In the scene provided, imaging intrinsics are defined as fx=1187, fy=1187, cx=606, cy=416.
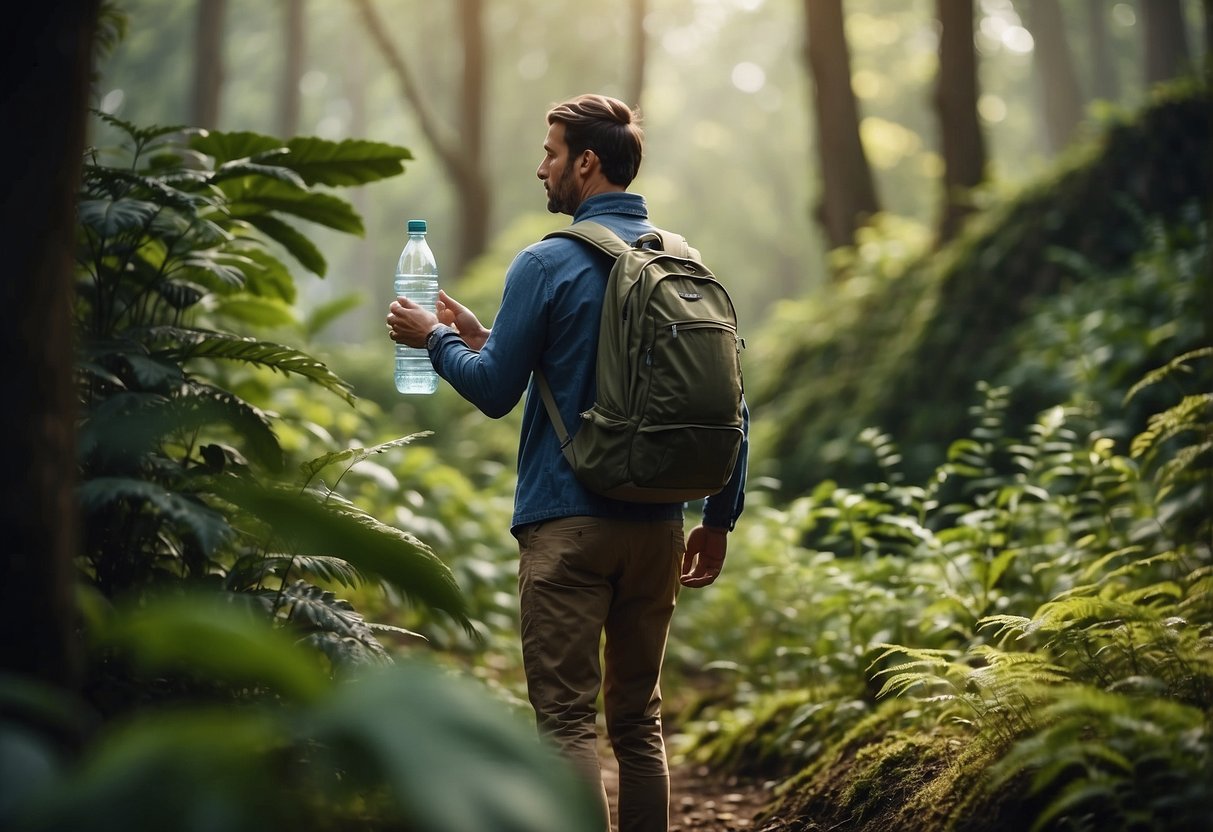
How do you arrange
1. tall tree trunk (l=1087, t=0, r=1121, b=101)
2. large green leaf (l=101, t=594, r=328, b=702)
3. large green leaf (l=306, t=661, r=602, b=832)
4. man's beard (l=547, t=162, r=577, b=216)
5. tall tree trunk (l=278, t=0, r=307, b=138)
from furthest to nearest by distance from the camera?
tall tree trunk (l=1087, t=0, r=1121, b=101), tall tree trunk (l=278, t=0, r=307, b=138), man's beard (l=547, t=162, r=577, b=216), large green leaf (l=101, t=594, r=328, b=702), large green leaf (l=306, t=661, r=602, b=832)

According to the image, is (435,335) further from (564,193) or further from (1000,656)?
(1000,656)

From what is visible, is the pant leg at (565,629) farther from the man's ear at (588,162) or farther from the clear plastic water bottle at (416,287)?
the clear plastic water bottle at (416,287)

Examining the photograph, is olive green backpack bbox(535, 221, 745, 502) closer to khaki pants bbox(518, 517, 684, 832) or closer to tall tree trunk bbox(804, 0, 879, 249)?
khaki pants bbox(518, 517, 684, 832)

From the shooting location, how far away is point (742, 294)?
50500 mm

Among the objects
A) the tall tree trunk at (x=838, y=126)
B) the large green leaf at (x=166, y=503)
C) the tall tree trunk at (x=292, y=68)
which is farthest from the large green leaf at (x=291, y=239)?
the tall tree trunk at (x=292, y=68)

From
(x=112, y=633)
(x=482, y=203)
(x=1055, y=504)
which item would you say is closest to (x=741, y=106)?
(x=482, y=203)

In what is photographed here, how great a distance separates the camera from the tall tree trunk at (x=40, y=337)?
2105 mm

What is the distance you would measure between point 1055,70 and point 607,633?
3062cm

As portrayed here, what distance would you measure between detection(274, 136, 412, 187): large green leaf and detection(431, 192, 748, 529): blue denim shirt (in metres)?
1.23

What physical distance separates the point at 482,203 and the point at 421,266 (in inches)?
592

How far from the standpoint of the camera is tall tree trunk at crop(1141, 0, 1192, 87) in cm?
2016

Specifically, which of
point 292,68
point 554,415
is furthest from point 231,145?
point 292,68

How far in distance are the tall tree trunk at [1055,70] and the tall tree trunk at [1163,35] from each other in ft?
27.5

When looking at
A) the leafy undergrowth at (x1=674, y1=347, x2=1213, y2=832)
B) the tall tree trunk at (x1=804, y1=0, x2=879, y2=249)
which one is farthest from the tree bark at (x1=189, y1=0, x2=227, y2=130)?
the leafy undergrowth at (x1=674, y1=347, x2=1213, y2=832)
